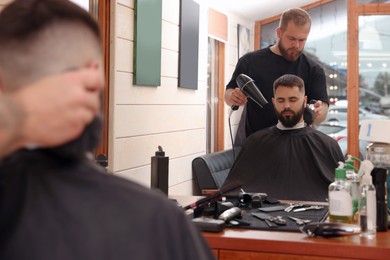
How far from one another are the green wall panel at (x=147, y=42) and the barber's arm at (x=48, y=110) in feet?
9.78

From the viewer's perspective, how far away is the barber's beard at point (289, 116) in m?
3.45

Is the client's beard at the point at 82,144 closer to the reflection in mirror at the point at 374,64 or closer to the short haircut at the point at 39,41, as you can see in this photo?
the short haircut at the point at 39,41

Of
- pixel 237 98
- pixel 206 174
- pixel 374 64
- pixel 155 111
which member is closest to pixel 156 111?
pixel 155 111

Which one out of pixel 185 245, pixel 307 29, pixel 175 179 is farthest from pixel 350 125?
pixel 185 245

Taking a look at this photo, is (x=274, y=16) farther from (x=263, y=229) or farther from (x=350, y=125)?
(x=263, y=229)

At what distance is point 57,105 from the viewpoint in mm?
747

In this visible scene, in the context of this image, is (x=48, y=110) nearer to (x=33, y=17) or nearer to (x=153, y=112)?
(x=33, y=17)

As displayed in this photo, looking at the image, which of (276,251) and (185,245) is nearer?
(185,245)

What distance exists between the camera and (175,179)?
464 centimetres

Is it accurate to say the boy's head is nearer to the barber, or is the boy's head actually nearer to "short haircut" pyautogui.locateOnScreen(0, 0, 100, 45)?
"short haircut" pyautogui.locateOnScreen(0, 0, 100, 45)

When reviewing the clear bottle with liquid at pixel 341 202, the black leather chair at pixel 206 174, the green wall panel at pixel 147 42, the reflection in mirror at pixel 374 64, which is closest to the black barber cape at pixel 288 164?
the green wall panel at pixel 147 42

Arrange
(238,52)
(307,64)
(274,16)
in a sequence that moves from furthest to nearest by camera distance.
A: (274,16)
(238,52)
(307,64)

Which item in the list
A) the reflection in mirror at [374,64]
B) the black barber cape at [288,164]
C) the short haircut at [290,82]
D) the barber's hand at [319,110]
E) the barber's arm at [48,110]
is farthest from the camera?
the reflection in mirror at [374,64]

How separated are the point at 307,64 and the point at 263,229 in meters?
2.15
